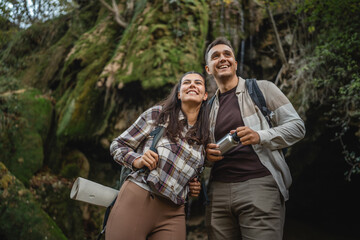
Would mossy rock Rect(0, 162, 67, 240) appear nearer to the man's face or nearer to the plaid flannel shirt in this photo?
the plaid flannel shirt

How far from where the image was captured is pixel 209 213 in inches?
99.0

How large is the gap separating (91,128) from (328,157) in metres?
5.57

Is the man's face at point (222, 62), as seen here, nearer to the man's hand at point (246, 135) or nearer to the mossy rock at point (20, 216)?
the man's hand at point (246, 135)

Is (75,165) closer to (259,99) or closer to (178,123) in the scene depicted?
(178,123)

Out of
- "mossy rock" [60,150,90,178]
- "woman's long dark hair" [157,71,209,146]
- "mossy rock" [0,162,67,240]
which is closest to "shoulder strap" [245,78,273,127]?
"woman's long dark hair" [157,71,209,146]

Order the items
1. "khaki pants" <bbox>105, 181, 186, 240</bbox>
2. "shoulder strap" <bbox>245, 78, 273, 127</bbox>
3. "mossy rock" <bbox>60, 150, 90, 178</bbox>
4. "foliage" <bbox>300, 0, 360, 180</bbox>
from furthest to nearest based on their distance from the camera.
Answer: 1. "mossy rock" <bbox>60, 150, 90, 178</bbox>
2. "foliage" <bbox>300, 0, 360, 180</bbox>
3. "shoulder strap" <bbox>245, 78, 273, 127</bbox>
4. "khaki pants" <bbox>105, 181, 186, 240</bbox>

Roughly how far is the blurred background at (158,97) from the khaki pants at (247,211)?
2895 mm

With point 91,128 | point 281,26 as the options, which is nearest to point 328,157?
point 281,26

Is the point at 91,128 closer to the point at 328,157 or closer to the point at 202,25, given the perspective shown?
the point at 202,25

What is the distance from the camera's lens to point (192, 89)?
250cm

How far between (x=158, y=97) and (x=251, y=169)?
3311 mm

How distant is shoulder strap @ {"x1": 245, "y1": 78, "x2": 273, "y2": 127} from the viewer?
8.00 ft

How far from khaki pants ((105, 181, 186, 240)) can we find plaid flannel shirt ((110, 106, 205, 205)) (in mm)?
94

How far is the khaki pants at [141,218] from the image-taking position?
2.05 metres
